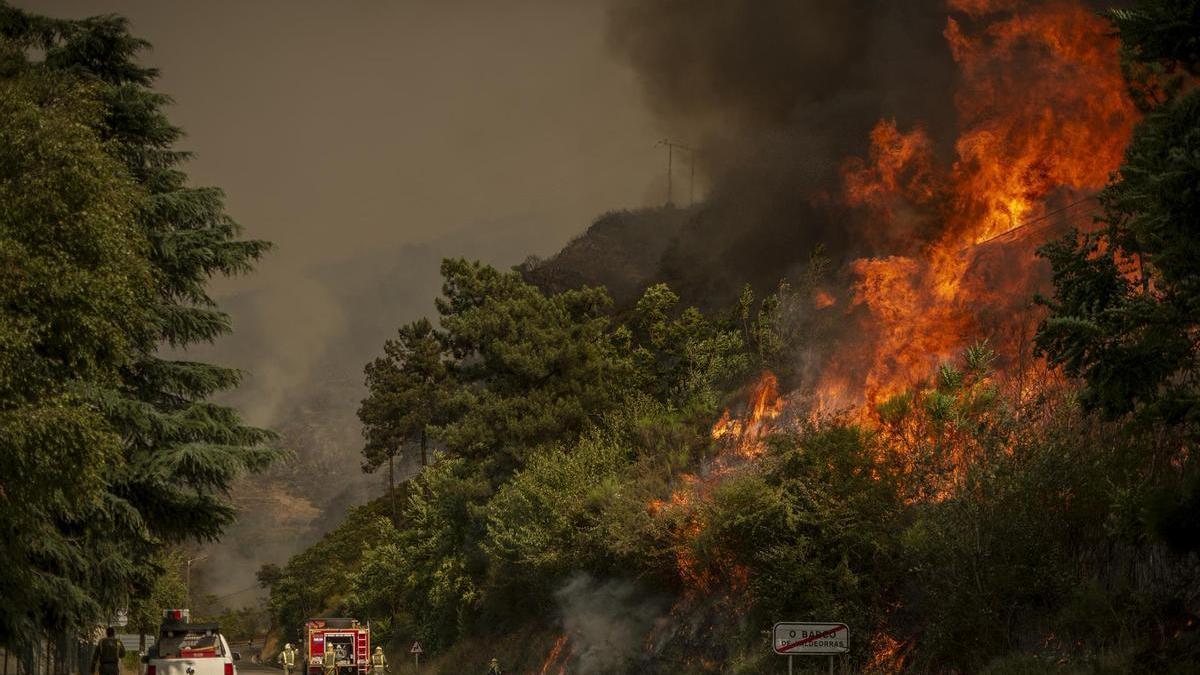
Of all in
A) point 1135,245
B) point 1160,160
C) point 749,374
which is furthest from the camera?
point 749,374

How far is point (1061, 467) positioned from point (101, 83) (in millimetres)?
22606

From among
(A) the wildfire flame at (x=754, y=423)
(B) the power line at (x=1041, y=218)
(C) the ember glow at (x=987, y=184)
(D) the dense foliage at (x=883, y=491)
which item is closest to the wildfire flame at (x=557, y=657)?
(D) the dense foliage at (x=883, y=491)

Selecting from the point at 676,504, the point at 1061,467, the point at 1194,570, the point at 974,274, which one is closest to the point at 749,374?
the point at 676,504

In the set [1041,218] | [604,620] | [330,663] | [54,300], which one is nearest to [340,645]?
[330,663]

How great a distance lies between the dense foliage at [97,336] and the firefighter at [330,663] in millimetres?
19713

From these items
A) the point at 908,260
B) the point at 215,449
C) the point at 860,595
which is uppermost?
the point at 908,260

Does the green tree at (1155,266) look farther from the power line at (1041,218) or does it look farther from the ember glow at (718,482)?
the ember glow at (718,482)

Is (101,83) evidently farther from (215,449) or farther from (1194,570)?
(1194,570)

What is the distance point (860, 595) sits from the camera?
31.0 metres

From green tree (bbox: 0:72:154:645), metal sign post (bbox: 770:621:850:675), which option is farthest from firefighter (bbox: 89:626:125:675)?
metal sign post (bbox: 770:621:850:675)

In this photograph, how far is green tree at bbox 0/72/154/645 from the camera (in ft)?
58.4

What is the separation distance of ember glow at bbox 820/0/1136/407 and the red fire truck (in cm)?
2347

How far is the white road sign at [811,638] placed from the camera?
2164cm

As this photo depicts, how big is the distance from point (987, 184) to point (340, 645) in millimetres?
30646
